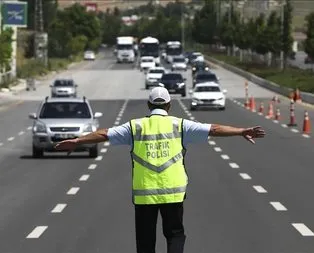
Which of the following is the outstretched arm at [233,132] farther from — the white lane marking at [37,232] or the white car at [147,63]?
the white car at [147,63]

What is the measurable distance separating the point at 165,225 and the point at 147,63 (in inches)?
4286

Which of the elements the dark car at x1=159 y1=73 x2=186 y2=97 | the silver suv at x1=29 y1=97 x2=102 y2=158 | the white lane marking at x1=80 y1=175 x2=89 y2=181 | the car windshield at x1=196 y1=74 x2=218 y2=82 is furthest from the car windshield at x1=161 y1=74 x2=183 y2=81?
the white lane marking at x1=80 y1=175 x2=89 y2=181

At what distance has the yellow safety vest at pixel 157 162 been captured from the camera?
8109 millimetres

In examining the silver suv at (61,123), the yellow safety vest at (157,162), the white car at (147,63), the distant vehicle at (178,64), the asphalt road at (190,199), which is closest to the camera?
the yellow safety vest at (157,162)

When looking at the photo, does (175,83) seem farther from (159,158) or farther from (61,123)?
(159,158)

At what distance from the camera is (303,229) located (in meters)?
14.4

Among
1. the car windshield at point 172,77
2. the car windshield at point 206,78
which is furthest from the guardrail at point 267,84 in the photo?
the car windshield at point 172,77

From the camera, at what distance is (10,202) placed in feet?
59.4

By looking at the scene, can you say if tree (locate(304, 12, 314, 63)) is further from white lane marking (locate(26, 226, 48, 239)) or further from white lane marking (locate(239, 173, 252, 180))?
white lane marking (locate(26, 226, 48, 239))

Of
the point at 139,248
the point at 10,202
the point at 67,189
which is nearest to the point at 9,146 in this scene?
the point at 67,189

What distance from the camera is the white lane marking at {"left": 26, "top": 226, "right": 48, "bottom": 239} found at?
46.0 feet

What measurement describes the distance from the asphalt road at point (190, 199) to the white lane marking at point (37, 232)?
1 centimetres

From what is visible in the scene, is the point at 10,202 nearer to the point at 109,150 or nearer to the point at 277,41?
the point at 109,150

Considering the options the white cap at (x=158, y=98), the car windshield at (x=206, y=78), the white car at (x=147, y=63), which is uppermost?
the white cap at (x=158, y=98)
